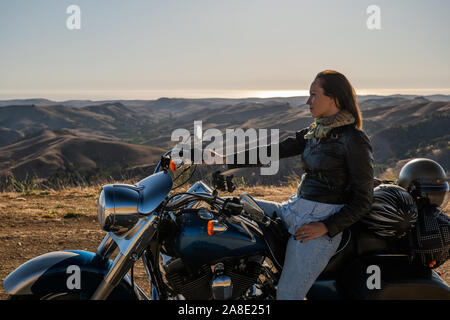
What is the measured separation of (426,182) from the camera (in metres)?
3.23

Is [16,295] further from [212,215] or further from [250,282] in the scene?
[250,282]

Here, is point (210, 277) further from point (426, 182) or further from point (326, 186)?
point (426, 182)

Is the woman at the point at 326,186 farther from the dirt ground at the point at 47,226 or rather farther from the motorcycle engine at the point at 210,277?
the dirt ground at the point at 47,226

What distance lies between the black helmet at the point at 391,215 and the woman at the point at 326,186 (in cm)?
19

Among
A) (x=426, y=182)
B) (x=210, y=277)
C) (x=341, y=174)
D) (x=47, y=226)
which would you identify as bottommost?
(x=47, y=226)

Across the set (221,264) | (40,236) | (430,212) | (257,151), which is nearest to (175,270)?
(221,264)

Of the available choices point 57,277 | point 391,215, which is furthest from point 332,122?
point 57,277

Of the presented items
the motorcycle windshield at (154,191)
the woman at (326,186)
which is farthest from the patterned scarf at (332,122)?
the motorcycle windshield at (154,191)

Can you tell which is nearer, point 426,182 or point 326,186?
point 326,186

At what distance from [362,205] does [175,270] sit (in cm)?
138

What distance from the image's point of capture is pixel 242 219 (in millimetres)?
2812

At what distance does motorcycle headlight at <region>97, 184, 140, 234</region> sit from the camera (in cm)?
251

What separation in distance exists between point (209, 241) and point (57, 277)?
110 centimetres

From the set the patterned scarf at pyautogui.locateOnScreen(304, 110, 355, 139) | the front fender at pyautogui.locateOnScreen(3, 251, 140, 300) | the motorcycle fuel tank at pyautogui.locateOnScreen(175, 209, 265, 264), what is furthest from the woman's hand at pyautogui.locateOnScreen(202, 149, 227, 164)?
the front fender at pyautogui.locateOnScreen(3, 251, 140, 300)
